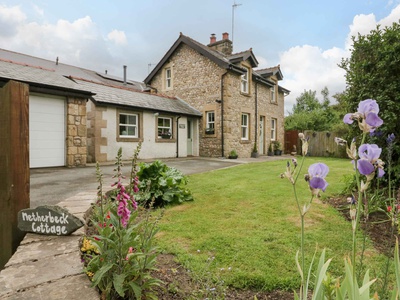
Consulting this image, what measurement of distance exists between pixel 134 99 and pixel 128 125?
60.4 inches

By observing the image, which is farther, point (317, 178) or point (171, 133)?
point (171, 133)

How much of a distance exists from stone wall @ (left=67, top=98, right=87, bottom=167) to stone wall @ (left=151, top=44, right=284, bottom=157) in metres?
7.41

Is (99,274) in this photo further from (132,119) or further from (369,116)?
(132,119)

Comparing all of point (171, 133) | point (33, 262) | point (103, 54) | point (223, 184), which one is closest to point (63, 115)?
point (171, 133)

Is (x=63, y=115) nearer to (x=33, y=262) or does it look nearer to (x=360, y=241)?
(x=33, y=262)

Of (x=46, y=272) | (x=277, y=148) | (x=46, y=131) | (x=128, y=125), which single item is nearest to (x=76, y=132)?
(x=46, y=131)

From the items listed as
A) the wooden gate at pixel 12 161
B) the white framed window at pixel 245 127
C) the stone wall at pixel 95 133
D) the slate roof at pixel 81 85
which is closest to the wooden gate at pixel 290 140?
the white framed window at pixel 245 127

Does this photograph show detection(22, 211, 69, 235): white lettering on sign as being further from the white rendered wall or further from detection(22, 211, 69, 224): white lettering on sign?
the white rendered wall

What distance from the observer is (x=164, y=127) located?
14312 mm

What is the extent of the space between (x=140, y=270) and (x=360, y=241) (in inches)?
107

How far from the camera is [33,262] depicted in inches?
70.3

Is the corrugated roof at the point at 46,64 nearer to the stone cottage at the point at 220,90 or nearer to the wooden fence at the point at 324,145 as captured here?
the stone cottage at the point at 220,90

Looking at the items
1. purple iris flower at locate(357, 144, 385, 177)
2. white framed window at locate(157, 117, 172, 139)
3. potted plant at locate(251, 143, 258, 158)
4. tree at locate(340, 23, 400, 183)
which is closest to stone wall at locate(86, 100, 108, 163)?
white framed window at locate(157, 117, 172, 139)

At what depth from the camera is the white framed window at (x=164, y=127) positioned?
14.1 meters
